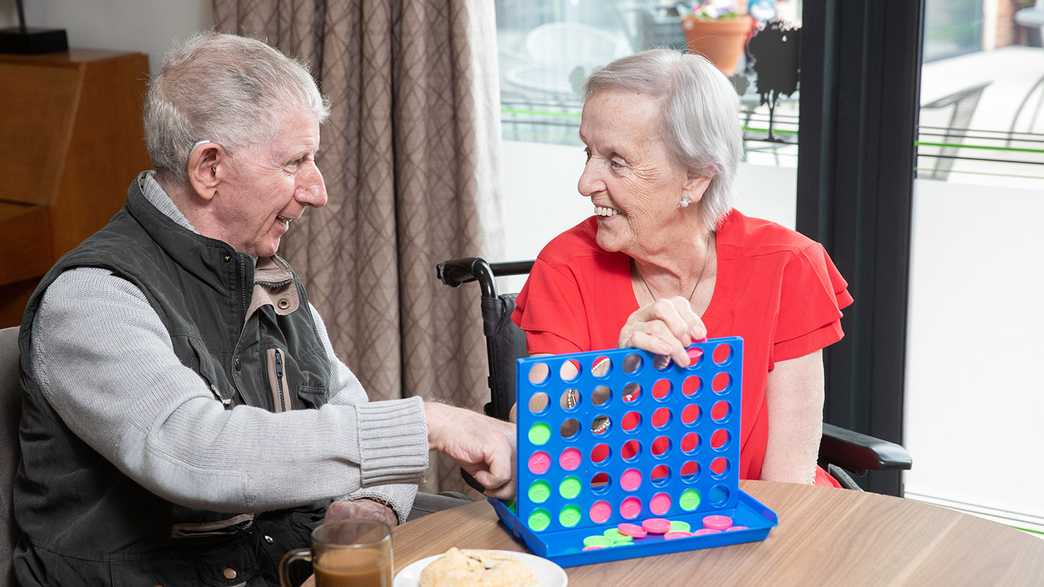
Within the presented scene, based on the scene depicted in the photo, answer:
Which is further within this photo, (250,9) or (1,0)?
(1,0)

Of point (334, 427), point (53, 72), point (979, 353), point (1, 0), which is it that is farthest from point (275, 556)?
point (1, 0)

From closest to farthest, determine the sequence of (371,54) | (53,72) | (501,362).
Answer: (501,362) → (371,54) → (53,72)

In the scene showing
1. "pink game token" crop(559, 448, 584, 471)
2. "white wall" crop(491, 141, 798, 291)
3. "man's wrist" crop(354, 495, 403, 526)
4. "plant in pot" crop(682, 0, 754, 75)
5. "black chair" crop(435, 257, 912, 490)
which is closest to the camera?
"pink game token" crop(559, 448, 584, 471)

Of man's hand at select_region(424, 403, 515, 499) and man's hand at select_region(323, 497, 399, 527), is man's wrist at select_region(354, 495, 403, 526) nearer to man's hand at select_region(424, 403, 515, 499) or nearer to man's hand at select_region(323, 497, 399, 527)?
man's hand at select_region(323, 497, 399, 527)

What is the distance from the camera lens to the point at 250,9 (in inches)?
121

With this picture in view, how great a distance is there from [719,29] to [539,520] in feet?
5.67

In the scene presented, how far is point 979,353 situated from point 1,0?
9.43 ft

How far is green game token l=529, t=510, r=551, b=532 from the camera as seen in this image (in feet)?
4.72

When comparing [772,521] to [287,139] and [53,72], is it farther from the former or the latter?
[53,72]

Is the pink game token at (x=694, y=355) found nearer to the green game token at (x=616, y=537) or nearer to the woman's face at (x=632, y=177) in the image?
the green game token at (x=616, y=537)

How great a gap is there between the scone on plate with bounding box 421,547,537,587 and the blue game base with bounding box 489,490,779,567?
8 cm

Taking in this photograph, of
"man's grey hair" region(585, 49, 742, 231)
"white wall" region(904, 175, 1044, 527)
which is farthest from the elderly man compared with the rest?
"white wall" region(904, 175, 1044, 527)

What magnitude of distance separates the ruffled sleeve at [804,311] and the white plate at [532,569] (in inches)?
26.5

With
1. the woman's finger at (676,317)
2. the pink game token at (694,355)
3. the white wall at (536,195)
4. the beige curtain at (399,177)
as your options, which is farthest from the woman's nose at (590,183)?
the white wall at (536,195)
